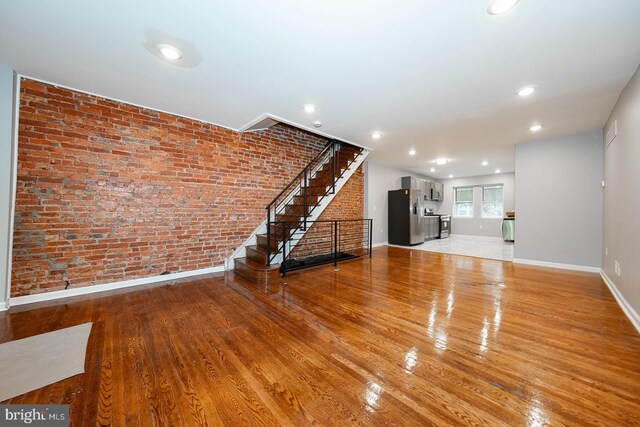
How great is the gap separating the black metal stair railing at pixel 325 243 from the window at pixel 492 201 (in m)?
5.76

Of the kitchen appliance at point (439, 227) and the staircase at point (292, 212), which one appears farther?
the kitchen appliance at point (439, 227)

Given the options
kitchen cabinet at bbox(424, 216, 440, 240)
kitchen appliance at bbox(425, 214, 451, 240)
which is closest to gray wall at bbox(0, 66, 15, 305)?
kitchen cabinet at bbox(424, 216, 440, 240)

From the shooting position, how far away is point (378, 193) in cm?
716

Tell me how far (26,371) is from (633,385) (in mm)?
3953

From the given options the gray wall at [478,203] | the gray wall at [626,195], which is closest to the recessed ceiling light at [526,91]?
the gray wall at [626,195]

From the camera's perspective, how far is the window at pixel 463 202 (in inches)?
375

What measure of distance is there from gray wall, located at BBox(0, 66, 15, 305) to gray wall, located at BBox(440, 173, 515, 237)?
1161 cm

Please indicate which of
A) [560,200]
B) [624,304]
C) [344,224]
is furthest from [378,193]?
[624,304]

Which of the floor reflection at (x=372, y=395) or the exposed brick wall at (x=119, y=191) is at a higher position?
the exposed brick wall at (x=119, y=191)

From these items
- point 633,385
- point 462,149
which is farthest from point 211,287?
point 462,149

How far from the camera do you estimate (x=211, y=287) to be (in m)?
3.25

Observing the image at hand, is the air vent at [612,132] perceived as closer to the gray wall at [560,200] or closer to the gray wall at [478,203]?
the gray wall at [560,200]

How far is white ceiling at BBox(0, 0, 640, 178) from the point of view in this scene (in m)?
1.69

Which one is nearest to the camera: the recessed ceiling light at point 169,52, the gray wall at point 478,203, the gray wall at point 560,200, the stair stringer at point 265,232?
the recessed ceiling light at point 169,52
